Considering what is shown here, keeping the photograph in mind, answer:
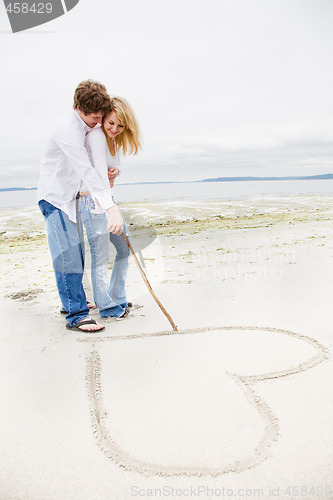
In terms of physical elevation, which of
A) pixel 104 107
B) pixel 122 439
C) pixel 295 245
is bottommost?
pixel 295 245

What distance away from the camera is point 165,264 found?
18.5 ft

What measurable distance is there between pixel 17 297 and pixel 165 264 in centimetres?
210

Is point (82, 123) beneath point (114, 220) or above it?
above

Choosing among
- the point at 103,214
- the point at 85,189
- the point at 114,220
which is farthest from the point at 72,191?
the point at 114,220

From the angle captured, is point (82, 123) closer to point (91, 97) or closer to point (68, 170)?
point (91, 97)

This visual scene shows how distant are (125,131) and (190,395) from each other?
2079mm

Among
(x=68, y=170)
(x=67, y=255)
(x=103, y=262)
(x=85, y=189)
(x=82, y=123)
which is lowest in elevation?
(x=103, y=262)

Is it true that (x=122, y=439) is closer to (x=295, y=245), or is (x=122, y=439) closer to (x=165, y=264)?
(x=165, y=264)

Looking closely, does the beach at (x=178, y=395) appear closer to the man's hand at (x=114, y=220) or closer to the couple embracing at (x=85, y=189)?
the couple embracing at (x=85, y=189)

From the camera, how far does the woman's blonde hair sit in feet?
9.98

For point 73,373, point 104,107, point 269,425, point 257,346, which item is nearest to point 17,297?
point 73,373

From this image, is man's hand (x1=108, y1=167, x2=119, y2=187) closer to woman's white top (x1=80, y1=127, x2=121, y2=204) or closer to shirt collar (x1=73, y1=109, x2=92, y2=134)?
woman's white top (x1=80, y1=127, x2=121, y2=204)

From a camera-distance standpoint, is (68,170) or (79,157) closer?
(79,157)

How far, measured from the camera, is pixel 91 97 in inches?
112
